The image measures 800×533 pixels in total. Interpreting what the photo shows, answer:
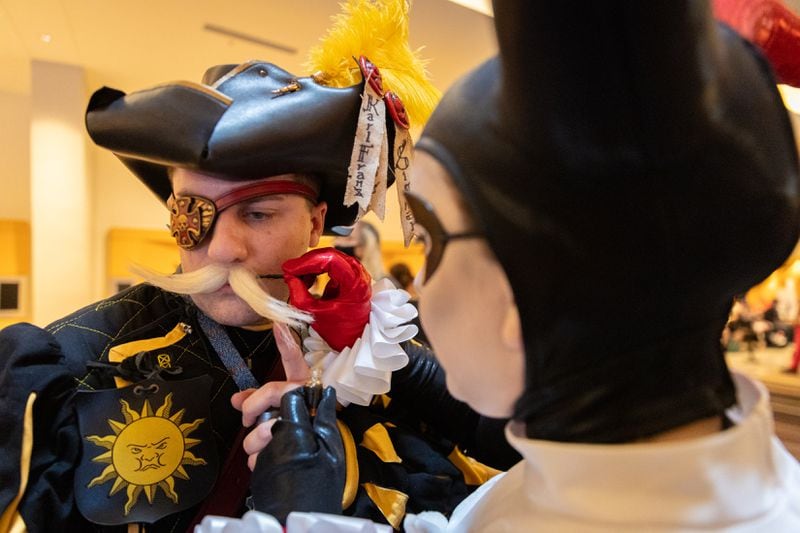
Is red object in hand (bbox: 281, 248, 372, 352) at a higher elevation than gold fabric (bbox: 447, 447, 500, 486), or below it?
higher

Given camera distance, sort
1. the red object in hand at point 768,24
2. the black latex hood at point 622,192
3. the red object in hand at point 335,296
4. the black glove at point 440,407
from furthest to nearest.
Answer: the black glove at point 440,407 → the red object in hand at point 335,296 → the red object in hand at point 768,24 → the black latex hood at point 622,192

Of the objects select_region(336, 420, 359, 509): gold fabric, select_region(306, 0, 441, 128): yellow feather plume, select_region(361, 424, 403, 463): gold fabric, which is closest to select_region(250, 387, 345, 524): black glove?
select_region(336, 420, 359, 509): gold fabric

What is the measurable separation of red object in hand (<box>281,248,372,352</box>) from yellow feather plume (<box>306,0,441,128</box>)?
0.38 metres

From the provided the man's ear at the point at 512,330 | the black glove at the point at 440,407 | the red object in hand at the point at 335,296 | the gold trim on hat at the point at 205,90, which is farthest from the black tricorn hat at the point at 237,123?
the man's ear at the point at 512,330

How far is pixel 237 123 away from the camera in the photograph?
0.89 m

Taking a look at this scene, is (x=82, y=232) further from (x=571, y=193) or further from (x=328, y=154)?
(x=571, y=193)

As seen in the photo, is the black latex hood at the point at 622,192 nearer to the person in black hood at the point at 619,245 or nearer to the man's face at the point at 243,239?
the person in black hood at the point at 619,245

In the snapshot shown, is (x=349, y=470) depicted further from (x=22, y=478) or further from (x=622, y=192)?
(x=622, y=192)

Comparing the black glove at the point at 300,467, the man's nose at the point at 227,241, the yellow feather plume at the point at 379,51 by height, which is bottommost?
the black glove at the point at 300,467

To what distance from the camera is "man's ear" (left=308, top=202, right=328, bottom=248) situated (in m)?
1.08

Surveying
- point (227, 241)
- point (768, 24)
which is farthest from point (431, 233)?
point (227, 241)

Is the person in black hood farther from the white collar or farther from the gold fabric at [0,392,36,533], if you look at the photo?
the gold fabric at [0,392,36,533]

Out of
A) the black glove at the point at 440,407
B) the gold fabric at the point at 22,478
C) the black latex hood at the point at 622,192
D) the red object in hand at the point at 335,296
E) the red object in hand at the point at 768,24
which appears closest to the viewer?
the black latex hood at the point at 622,192

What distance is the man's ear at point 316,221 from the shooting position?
1083 mm
